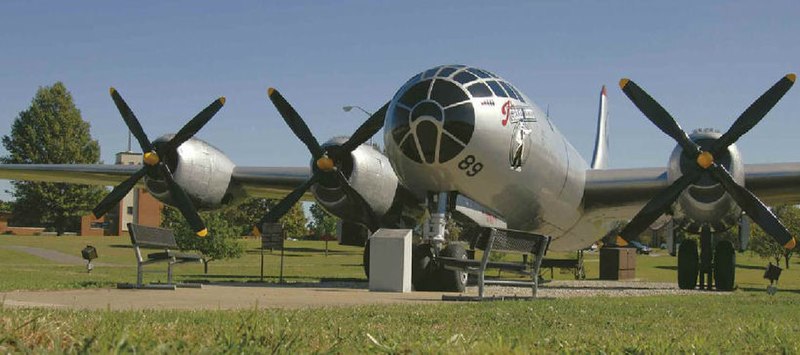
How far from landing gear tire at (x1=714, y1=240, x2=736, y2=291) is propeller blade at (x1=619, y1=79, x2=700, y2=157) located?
14.6 feet

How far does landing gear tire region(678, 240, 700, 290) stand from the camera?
23.5m

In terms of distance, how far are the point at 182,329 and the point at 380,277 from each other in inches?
451

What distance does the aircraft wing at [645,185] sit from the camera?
20.8 meters

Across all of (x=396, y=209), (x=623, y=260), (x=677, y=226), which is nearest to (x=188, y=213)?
(x=396, y=209)

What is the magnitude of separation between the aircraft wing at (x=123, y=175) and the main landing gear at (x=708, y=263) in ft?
35.9

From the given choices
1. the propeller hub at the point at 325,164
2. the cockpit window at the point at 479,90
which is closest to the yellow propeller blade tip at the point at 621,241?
the cockpit window at the point at 479,90

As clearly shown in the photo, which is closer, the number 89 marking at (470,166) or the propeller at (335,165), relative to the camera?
the number 89 marking at (470,166)

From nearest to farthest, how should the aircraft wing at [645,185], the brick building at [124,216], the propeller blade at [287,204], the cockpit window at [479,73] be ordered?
the cockpit window at [479,73] < the aircraft wing at [645,185] < the propeller blade at [287,204] < the brick building at [124,216]

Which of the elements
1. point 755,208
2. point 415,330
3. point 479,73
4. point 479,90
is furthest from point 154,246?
point 755,208

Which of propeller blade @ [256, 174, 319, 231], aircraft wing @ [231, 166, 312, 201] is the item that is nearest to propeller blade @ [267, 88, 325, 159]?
propeller blade @ [256, 174, 319, 231]

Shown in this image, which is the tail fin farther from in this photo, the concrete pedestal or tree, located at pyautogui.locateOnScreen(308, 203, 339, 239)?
tree, located at pyautogui.locateOnScreen(308, 203, 339, 239)

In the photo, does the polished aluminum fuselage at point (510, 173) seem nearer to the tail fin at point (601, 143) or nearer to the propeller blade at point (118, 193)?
the propeller blade at point (118, 193)

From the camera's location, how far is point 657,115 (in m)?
20.6

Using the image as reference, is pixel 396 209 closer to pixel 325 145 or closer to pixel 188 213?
pixel 325 145
